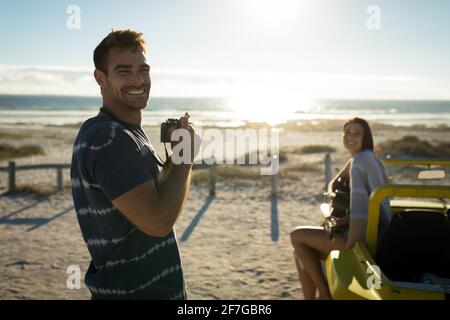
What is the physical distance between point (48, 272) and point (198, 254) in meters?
2.02

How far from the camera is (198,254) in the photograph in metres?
6.37

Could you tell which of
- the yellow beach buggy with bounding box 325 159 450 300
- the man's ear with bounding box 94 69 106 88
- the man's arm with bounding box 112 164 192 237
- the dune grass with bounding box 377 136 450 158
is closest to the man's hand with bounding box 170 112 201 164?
the man's arm with bounding box 112 164 192 237

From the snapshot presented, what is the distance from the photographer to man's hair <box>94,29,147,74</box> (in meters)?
1.88

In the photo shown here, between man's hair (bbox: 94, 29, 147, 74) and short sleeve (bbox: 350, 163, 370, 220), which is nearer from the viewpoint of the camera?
man's hair (bbox: 94, 29, 147, 74)

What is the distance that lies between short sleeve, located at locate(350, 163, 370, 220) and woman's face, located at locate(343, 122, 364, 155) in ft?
1.28

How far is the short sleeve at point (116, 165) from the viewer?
163cm

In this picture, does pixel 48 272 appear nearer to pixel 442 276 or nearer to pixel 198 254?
pixel 198 254

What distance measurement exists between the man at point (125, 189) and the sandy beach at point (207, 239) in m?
3.10

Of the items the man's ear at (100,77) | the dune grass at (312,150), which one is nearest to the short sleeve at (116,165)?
the man's ear at (100,77)

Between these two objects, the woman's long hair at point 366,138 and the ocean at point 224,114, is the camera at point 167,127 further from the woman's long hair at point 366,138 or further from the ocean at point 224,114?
the ocean at point 224,114

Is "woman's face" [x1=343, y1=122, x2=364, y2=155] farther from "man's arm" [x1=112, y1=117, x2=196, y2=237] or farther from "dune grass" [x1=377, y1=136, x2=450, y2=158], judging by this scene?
"dune grass" [x1=377, y1=136, x2=450, y2=158]

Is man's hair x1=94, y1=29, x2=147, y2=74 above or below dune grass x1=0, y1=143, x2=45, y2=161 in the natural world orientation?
above

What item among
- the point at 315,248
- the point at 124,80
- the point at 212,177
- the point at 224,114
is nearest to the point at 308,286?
the point at 315,248
